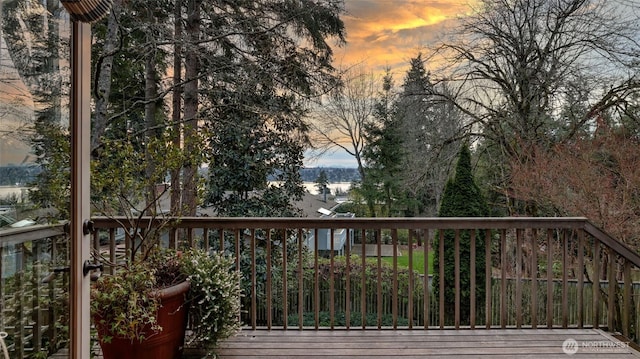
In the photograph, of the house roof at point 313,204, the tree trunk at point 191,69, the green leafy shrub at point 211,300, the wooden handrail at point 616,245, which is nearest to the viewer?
the green leafy shrub at point 211,300

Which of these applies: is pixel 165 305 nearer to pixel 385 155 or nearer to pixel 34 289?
pixel 34 289

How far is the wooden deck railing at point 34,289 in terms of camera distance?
1.31 m

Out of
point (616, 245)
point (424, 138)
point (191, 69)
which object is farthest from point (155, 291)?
point (424, 138)

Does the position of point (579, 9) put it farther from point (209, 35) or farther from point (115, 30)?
point (115, 30)

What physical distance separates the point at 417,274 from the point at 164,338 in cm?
389

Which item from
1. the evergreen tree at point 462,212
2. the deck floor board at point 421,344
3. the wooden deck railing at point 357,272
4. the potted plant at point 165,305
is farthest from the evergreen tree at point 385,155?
the potted plant at point 165,305

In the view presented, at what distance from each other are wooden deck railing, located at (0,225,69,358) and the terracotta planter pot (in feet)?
2.04

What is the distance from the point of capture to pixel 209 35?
5316 millimetres

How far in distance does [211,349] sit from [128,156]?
1402mm

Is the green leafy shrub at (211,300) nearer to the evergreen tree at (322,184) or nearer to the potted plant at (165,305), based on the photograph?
the potted plant at (165,305)

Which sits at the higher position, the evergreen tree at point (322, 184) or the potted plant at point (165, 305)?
the evergreen tree at point (322, 184)

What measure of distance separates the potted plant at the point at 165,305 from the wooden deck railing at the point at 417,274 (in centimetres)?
34

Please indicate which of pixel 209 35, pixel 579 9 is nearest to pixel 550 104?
pixel 579 9

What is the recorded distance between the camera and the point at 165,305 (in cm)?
222
